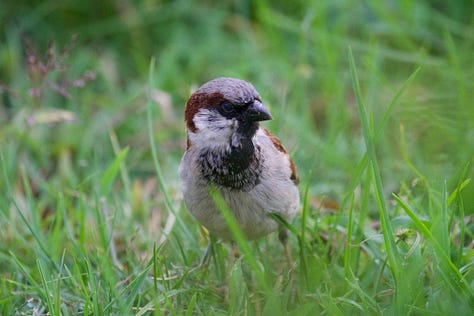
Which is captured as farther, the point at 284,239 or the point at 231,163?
the point at 284,239

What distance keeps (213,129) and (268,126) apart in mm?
1229

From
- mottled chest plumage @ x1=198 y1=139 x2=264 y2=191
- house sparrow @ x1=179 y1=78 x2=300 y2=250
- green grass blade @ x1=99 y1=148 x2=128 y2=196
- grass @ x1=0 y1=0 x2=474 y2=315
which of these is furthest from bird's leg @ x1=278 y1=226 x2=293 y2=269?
green grass blade @ x1=99 y1=148 x2=128 y2=196

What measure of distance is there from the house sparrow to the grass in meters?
0.17

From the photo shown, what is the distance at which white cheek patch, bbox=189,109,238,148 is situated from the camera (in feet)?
9.84

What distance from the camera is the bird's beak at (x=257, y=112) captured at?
9.61ft

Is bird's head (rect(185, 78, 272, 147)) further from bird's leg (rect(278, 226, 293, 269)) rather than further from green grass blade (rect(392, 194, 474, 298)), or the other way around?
green grass blade (rect(392, 194, 474, 298))

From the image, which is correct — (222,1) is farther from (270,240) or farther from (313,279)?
(313,279)

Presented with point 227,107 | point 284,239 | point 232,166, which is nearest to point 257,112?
point 227,107

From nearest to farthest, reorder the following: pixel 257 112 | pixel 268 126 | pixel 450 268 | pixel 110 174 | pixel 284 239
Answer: pixel 450 268 < pixel 257 112 < pixel 284 239 < pixel 110 174 < pixel 268 126

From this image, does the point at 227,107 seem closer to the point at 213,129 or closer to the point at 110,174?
the point at 213,129

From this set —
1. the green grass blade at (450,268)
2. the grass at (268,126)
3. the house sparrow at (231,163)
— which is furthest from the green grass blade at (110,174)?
the green grass blade at (450,268)

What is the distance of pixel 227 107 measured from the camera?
9.80 feet

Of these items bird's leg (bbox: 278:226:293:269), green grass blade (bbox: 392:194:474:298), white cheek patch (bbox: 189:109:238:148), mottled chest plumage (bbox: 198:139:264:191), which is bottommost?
bird's leg (bbox: 278:226:293:269)

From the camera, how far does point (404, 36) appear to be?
15.1 feet
